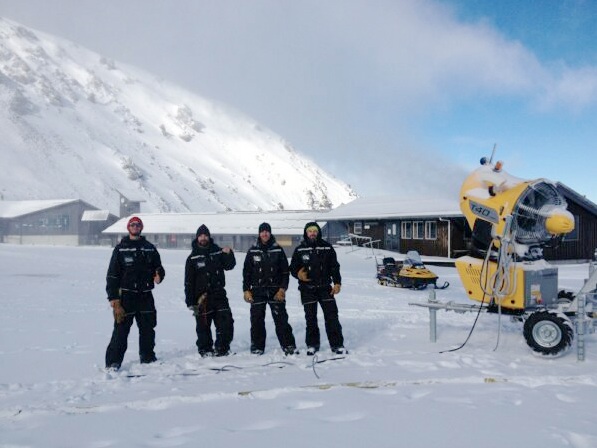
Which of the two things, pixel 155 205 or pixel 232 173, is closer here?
pixel 155 205

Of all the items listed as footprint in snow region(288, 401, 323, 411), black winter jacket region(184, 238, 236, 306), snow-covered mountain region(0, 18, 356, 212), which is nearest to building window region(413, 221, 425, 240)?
black winter jacket region(184, 238, 236, 306)

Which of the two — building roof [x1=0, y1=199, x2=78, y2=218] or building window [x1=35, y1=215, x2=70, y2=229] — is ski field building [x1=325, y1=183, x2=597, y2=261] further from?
building roof [x1=0, y1=199, x2=78, y2=218]

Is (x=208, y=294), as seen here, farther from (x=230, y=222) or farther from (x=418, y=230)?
(x=230, y=222)

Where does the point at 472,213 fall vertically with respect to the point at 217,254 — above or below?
above

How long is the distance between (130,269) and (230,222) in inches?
1662

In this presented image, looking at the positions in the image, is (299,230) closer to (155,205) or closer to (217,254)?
(217,254)

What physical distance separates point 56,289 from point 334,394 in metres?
14.4

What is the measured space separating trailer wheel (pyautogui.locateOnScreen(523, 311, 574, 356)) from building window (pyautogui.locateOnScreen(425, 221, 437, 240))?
2477cm

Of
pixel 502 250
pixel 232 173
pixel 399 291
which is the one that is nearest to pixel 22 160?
pixel 232 173

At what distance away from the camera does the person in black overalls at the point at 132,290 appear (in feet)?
22.7

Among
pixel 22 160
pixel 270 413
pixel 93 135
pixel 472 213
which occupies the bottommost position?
pixel 270 413

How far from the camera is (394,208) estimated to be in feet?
114

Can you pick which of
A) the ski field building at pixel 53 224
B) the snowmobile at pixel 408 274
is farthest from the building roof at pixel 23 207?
the snowmobile at pixel 408 274

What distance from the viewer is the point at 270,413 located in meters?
5.00
